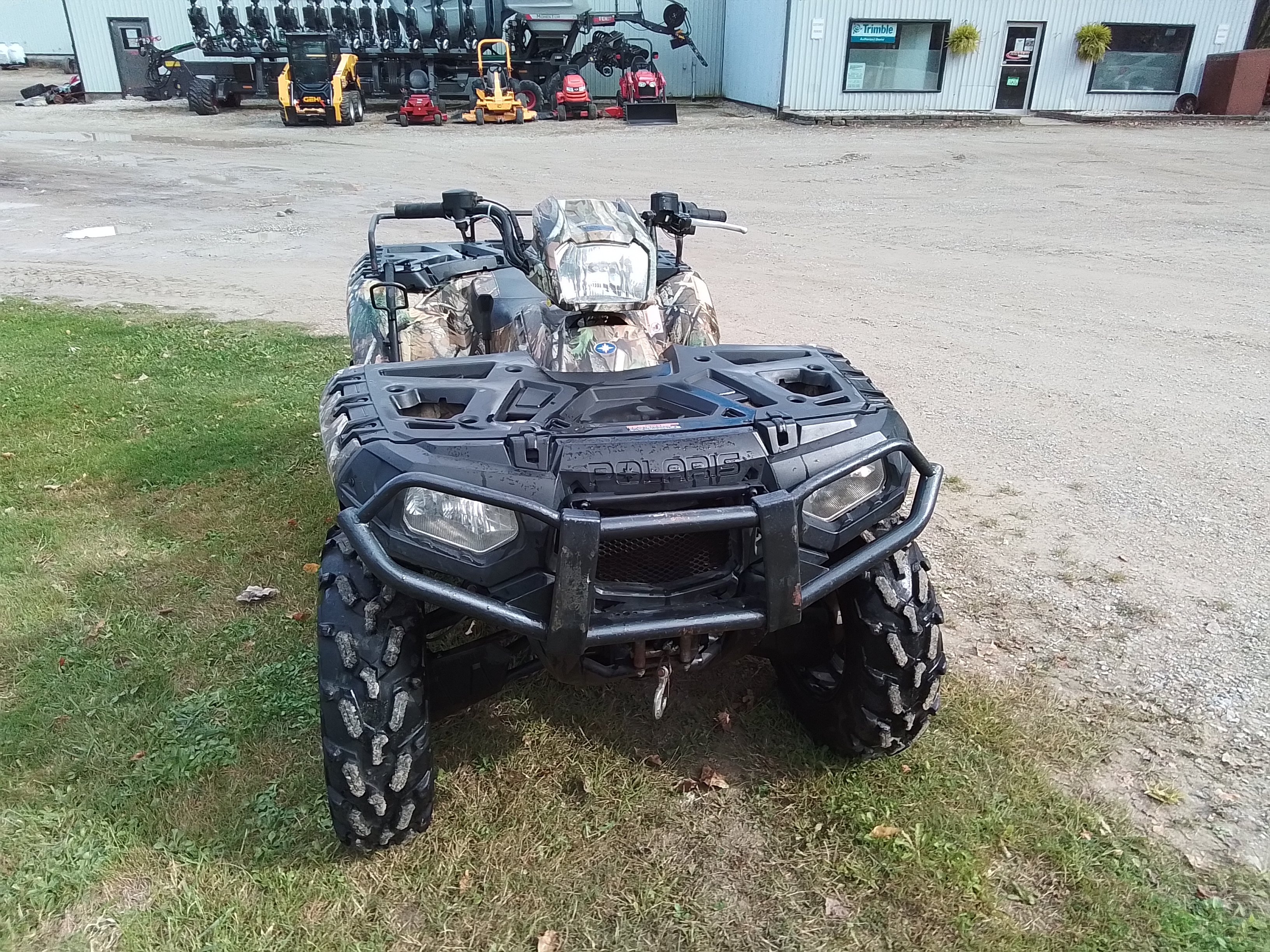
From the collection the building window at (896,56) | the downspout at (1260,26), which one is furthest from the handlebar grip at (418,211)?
the downspout at (1260,26)

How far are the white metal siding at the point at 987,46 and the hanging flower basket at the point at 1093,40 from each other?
0.55 feet

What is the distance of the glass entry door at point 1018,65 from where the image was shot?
22781 mm

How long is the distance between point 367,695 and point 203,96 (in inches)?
968

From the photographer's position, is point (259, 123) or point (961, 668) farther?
point (259, 123)

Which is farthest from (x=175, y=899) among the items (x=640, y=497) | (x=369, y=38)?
(x=369, y=38)

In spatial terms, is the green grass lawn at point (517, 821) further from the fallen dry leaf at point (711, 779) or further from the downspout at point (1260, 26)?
the downspout at point (1260, 26)

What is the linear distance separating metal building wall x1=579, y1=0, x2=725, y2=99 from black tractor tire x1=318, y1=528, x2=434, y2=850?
88.1 feet

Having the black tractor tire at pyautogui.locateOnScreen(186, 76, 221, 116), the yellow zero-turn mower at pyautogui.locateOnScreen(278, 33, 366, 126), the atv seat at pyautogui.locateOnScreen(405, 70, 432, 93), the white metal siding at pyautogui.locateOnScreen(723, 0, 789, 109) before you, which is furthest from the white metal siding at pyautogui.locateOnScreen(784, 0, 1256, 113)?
the black tractor tire at pyautogui.locateOnScreen(186, 76, 221, 116)

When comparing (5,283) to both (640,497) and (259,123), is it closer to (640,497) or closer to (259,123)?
(640,497)

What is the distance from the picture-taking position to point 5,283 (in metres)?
8.95

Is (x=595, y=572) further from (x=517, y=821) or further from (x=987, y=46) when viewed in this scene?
(x=987, y=46)

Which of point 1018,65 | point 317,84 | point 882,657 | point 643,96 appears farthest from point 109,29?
point 882,657

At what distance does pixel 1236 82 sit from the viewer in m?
22.2

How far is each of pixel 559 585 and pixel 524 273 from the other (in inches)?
75.9
